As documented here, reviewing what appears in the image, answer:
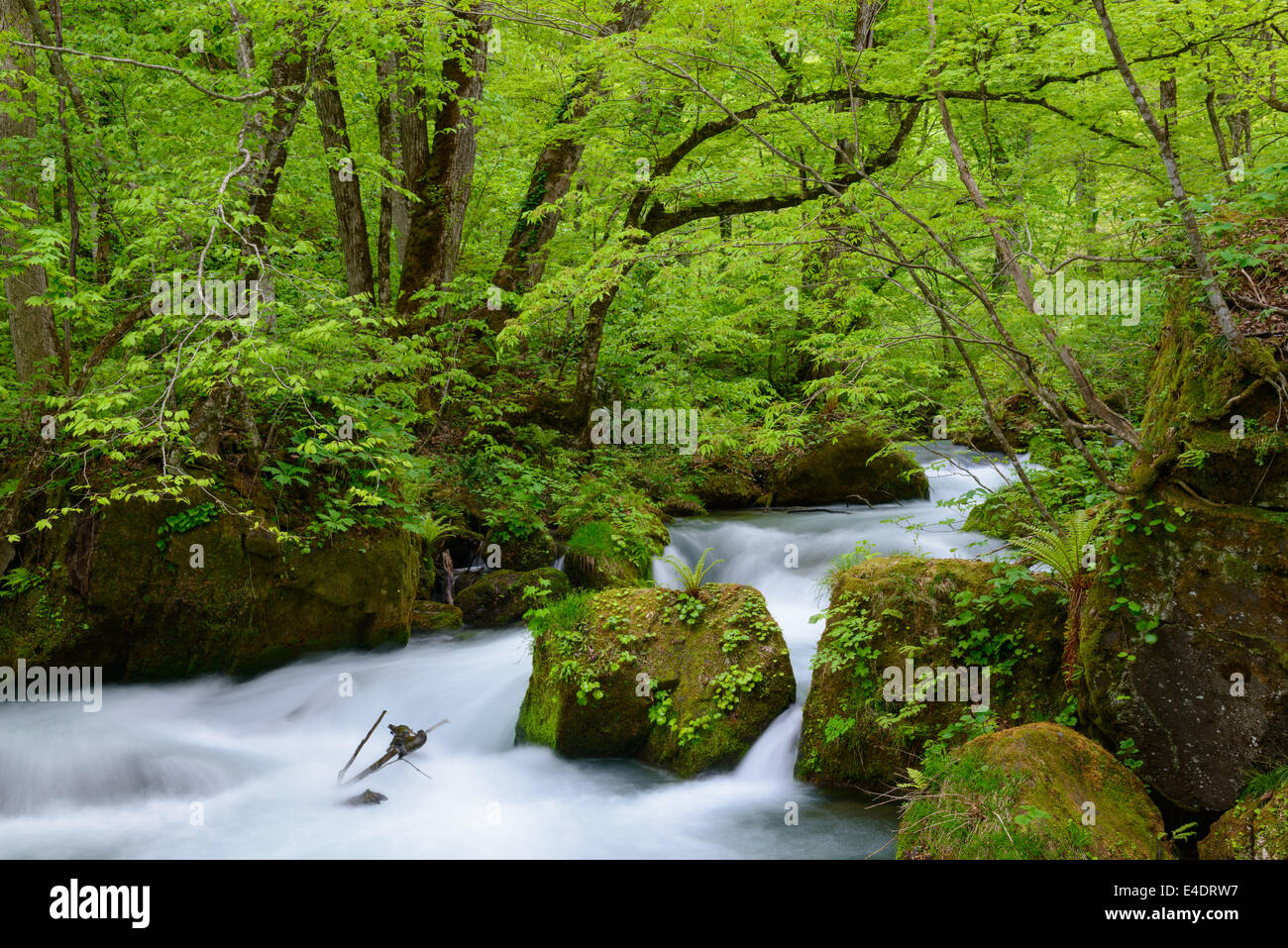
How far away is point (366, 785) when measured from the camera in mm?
6184

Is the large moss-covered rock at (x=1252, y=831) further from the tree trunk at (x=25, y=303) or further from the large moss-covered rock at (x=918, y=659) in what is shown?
the tree trunk at (x=25, y=303)

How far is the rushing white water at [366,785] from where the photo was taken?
536 centimetres

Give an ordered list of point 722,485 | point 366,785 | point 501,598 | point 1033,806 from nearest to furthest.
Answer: point 1033,806 → point 366,785 → point 501,598 → point 722,485

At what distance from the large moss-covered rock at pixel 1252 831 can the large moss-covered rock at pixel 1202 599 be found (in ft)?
0.53

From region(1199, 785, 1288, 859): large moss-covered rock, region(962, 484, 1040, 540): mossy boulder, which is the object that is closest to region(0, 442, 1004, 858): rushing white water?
region(962, 484, 1040, 540): mossy boulder

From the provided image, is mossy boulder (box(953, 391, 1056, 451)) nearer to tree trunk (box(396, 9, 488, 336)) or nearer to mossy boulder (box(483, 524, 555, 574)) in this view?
mossy boulder (box(483, 524, 555, 574))

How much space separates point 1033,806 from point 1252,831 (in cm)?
109

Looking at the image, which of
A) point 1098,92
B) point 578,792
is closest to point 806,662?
point 578,792

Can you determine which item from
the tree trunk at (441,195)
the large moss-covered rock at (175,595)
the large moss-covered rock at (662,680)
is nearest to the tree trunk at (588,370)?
the tree trunk at (441,195)

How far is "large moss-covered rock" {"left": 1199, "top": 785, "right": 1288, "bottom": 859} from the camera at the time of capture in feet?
12.2

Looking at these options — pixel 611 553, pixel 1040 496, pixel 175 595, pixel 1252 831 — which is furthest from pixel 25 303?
pixel 1252 831

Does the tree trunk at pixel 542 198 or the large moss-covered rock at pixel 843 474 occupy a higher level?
the tree trunk at pixel 542 198

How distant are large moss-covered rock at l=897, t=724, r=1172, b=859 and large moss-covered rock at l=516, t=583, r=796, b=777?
196 centimetres

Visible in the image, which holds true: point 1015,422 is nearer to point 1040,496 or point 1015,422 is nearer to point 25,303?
point 1040,496
